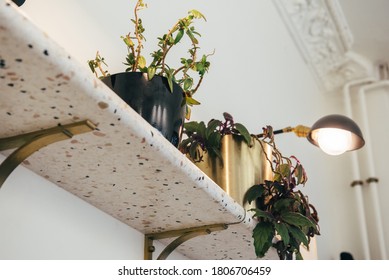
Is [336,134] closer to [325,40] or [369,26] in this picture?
[325,40]

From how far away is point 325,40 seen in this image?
3918 mm

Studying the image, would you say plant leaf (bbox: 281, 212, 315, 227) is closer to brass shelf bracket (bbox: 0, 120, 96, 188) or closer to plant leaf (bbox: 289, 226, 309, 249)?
plant leaf (bbox: 289, 226, 309, 249)

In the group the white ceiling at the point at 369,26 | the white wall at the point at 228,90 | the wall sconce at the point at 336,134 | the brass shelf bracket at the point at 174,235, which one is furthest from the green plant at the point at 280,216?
the white ceiling at the point at 369,26

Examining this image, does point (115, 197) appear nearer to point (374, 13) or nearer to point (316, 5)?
point (316, 5)

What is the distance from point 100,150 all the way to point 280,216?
2.19 ft

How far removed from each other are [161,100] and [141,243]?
544mm

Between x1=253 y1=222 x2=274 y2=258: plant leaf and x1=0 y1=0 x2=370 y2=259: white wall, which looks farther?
x1=253 y1=222 x2=274 y2=258: plant leaf

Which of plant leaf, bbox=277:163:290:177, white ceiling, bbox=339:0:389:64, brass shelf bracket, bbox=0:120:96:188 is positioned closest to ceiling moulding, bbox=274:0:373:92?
white ceiling, bbox=339:0:389:64

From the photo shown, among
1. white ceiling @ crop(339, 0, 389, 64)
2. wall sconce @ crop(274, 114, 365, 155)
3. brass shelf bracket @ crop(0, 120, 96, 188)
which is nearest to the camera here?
brass shelf bracket @ crop(0, 120, 96, 188)

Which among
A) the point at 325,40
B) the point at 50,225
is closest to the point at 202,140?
the point at 50,225

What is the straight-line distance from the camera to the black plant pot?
122cm

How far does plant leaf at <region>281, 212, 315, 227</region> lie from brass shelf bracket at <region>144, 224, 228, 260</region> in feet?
0.61

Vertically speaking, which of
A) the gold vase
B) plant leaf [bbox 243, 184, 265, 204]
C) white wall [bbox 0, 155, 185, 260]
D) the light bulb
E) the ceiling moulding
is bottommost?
white wall [bbox 0, 155, 185, 260]
